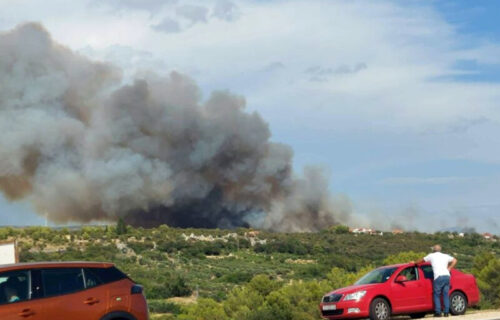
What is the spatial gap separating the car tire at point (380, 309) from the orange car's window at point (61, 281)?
7869mm

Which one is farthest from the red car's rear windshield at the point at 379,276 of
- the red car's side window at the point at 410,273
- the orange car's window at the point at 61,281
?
the orange car's window at the point at 61,281

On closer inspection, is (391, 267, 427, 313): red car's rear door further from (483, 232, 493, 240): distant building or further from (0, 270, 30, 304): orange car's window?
(483, 232, 493, 240): distant building

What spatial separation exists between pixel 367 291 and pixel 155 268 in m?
33.7

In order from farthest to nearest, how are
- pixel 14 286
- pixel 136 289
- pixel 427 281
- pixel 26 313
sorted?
pixel 427 281 < pixel 136 289 < pixel 14 286 < pixel 26 313

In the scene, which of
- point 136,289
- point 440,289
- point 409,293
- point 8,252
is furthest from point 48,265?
point 440,289

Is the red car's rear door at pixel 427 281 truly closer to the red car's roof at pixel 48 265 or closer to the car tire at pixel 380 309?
the car tire at pixel 380 309

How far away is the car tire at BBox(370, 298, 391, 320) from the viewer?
16.2m

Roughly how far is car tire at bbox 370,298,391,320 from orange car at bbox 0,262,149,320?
681cm

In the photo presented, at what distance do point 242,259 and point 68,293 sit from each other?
4726 centimetres

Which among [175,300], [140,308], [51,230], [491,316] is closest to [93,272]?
[140,308]

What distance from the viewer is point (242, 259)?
5719 cm

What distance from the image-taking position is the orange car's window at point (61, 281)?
10.2 metres

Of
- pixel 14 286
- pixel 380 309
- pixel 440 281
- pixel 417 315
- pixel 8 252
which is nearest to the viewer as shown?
pixel 14 286

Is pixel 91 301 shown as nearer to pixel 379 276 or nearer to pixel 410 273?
pixel 379 276
